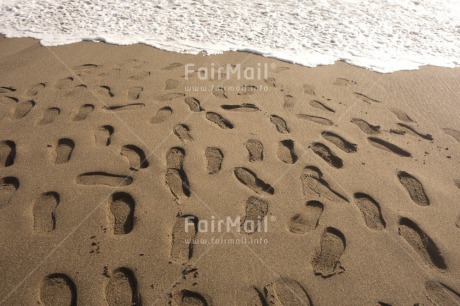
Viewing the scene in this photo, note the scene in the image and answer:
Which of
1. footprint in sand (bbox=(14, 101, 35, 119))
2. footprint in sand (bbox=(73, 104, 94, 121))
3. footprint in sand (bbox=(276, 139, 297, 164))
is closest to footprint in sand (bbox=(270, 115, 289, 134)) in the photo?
footprint in sand (bbox=(276, 139, 297, 164))

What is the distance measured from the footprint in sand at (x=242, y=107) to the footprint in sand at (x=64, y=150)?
5.00 ft

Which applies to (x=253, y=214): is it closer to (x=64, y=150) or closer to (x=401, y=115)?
(x=64, y=150)

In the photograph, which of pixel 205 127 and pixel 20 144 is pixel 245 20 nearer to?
pixel 205 127

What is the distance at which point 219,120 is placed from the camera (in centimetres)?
344

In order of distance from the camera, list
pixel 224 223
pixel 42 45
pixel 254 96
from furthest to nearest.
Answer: pixel 42 45, pixel 254 96, pixel 224 223

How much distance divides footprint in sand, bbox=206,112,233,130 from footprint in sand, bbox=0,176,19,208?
177cm

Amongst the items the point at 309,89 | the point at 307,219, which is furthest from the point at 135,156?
the point at 309,89

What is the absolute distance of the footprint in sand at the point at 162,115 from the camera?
11.1 feet

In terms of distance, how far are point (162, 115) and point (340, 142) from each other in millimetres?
1776

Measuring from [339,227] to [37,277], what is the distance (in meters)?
2.07

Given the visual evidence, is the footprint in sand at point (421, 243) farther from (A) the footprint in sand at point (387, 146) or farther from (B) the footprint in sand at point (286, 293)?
(B) the footprint in sand at point (286, 293)

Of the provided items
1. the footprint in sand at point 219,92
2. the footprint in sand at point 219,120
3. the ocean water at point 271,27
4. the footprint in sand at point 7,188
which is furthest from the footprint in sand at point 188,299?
the ocean water at point 271,27

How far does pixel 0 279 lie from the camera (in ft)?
6.99

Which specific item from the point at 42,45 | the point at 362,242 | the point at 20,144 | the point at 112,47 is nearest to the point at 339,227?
the point at 362,242
